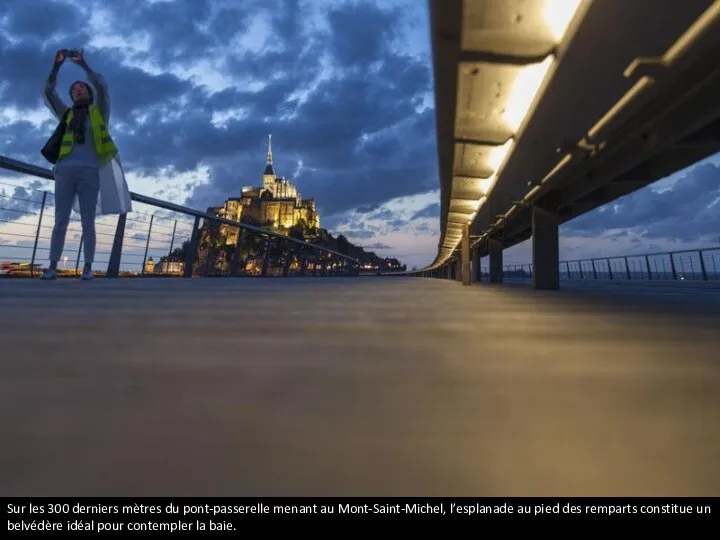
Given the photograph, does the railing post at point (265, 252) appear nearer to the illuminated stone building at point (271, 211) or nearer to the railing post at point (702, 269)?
the railing post at point (702, 269)

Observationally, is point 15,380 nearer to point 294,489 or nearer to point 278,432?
point 278,432

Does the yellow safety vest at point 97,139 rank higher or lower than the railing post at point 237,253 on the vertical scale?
higher

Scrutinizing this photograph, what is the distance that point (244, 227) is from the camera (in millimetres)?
10344

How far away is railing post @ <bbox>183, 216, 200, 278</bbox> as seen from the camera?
29.1 feet

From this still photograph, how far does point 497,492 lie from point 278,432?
0.89 ft

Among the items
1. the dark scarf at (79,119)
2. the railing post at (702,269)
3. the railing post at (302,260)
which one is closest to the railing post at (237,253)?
the railing post at (302,260)

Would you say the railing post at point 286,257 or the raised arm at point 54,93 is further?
the railing post at point 286,257

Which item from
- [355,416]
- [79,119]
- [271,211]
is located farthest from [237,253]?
[271,211]

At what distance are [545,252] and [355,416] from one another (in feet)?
24.2

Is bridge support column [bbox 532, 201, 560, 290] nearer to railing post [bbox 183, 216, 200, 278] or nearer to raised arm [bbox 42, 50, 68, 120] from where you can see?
railing post [bbox 183, 216, 200, 278]

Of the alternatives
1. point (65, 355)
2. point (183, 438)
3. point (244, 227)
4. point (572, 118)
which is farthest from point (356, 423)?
point (244, 227)

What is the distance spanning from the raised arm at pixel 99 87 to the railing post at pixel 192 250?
4127 mm

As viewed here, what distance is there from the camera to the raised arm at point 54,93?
4.56m

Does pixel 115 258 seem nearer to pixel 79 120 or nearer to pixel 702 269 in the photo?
pixel 79 120
